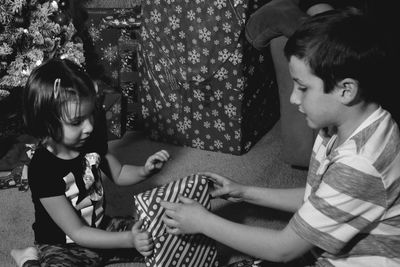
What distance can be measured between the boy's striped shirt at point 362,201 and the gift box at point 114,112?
130 cm

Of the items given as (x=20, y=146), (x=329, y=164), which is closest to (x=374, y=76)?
(x=329, y=164)

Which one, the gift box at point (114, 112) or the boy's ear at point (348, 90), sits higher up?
the boy's ear at point (348, 90)

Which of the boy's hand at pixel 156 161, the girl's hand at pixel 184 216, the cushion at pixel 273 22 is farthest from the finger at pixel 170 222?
the cushion at pixel 273 22

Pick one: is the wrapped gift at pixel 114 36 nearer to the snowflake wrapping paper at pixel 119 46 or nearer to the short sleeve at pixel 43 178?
the snowflake wrapping paper at pixel 119 46

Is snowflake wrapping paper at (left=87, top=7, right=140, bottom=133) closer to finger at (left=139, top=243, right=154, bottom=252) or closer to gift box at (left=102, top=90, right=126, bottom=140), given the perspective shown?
gift box at (left=102, top=90, right=126, bottom=140)

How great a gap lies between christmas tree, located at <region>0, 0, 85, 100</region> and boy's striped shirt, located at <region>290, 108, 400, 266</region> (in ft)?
4.75

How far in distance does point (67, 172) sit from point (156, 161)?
23 centimetres

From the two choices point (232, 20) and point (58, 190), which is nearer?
point (58, 190)

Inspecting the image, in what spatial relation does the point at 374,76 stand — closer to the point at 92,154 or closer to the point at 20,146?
the point at 92,154

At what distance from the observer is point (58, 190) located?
1223 millimetres

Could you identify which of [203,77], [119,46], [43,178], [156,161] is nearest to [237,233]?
[156,161]

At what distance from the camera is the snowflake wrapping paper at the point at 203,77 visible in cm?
189

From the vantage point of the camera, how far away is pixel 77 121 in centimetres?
121

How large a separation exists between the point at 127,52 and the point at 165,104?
295 mm
